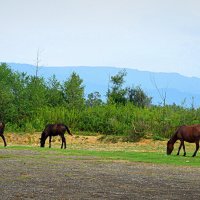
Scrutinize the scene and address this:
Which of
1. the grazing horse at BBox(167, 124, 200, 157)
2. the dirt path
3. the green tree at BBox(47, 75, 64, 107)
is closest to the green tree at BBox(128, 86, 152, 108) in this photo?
the green tree at BBox(47, 75, 64, 107)

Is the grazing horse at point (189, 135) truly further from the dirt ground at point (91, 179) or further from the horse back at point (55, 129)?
the horse back at point (55, 129)

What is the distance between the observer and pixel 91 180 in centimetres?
1808

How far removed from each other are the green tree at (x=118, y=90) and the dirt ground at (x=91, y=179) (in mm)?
44223

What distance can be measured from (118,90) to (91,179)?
188ft

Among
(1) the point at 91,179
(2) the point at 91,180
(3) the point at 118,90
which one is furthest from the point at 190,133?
(3) the point at 118,90

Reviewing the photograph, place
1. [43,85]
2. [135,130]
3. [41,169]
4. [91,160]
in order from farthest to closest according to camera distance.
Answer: [43,85]
[135,130]
[91,160]
[41,169]

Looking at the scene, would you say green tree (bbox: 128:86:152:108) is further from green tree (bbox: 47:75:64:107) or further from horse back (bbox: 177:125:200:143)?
horse back (bbox: 177:125:200:143)

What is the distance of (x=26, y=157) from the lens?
1021 inches

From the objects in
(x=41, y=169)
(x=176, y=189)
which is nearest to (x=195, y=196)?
(x=176, y=189)

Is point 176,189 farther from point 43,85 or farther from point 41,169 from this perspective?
point 43,85

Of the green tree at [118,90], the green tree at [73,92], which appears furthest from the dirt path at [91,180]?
the green tree at [118,90]

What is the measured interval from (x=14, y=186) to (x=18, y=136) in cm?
3153

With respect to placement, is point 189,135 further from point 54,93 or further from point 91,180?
point 54,93

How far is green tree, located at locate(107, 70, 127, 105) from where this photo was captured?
70000mm
